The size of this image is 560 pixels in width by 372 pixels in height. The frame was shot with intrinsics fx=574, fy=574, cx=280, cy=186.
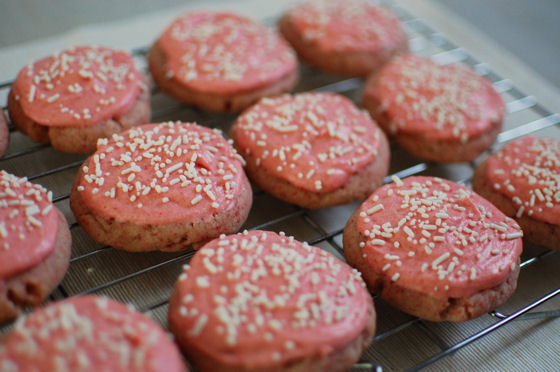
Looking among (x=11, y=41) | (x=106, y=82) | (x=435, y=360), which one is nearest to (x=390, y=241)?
(x=435, y=360)

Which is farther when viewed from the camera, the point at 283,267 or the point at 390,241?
the point at 390,241

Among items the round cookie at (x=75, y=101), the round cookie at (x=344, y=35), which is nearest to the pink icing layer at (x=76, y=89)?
the round cookie at (x=75, y=101)

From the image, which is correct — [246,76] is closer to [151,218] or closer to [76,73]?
[76,73]

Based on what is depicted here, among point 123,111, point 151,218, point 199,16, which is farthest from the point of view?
point 199,16

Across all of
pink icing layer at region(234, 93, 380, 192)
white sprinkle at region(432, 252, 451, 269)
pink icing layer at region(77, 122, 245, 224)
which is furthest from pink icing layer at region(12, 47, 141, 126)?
white sprinkle at region(432, 252, 451, 269)

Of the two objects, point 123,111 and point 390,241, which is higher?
point 123,111

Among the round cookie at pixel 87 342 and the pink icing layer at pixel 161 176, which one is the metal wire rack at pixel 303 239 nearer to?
the pink icing layer at pixel 161 176

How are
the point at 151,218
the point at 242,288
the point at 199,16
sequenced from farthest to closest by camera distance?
the point at 199,16
the point at 151,218
the point at 242,288
